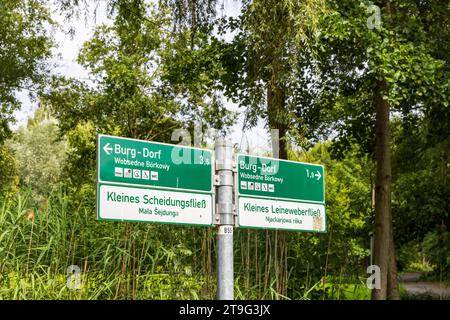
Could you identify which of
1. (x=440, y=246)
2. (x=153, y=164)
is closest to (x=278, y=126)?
(x=440, y=246)

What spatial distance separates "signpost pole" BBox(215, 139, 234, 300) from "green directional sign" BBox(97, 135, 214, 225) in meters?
0.05

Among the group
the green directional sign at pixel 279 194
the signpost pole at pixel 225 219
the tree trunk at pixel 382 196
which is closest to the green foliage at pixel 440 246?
the tree trunk at pixel 382 196

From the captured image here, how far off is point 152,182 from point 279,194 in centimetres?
87

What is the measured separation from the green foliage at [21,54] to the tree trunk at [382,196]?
8.08 metres

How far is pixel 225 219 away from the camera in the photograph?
394cm

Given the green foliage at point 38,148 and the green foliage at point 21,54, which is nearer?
the green foliage at point 21,54

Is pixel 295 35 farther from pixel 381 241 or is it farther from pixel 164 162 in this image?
pixel 381 241

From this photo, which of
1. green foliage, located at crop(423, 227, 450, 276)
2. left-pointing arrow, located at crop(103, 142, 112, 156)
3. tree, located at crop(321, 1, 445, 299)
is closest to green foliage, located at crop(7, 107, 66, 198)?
green foliage, located at crop(423, 227, 450, 276)

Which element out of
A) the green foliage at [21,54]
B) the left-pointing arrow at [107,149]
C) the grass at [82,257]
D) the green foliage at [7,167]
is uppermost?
the green foliage at [21,54]

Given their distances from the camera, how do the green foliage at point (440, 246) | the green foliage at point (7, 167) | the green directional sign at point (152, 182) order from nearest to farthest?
the green directional sign at point (152, 182) → the green foliage at point (440, 246) → the green foliage at point (7, 167)

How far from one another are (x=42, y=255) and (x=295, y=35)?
3.38 m

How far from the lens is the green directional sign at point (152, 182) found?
12.2 feet

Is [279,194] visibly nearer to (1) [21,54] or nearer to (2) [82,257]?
(2) [82,257]

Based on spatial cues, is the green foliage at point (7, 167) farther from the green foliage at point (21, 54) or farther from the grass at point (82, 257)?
the grass at point (82, 257)
